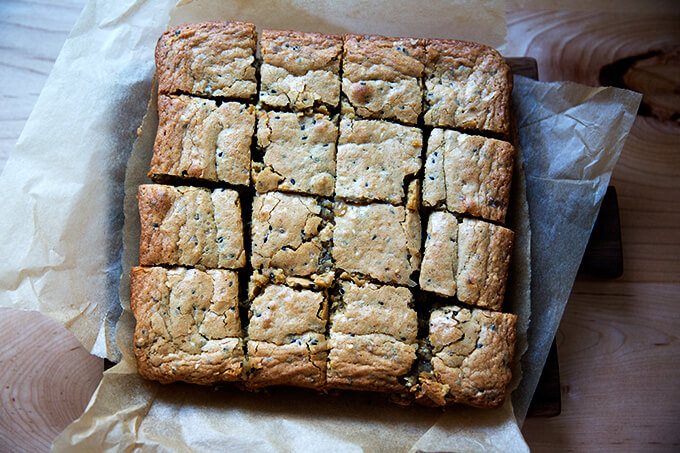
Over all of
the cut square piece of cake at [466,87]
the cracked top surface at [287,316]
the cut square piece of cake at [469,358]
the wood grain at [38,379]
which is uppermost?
the cut square piece of cake at [466,87]

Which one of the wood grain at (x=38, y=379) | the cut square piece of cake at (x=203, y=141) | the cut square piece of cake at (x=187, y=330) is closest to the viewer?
the cut square piece of cake at (x=187, y=330)

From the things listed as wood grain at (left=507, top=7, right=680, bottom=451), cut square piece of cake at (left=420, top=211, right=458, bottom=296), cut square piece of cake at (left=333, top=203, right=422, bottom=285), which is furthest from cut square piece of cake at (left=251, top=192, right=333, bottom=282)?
wood grain at (left=507, top=7, right=680, bottom=451)

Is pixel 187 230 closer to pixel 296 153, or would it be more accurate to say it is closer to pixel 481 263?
pixel 296 153

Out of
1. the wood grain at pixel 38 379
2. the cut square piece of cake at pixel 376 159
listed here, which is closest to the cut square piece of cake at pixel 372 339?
the cut square piece of cake at pixel 376 159

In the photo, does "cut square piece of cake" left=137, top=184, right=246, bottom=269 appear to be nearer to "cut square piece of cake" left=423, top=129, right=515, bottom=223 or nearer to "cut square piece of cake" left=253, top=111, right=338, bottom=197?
"cut square piece of cake" left=253, top=111, right=338, bottom=197

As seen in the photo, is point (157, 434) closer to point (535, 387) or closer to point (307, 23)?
point (535, 387)

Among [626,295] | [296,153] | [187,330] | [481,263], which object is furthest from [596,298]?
Answer: [187,330]

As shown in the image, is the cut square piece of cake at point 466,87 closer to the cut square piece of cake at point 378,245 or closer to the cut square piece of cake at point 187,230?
the cut square piece of cake at point 378,245
